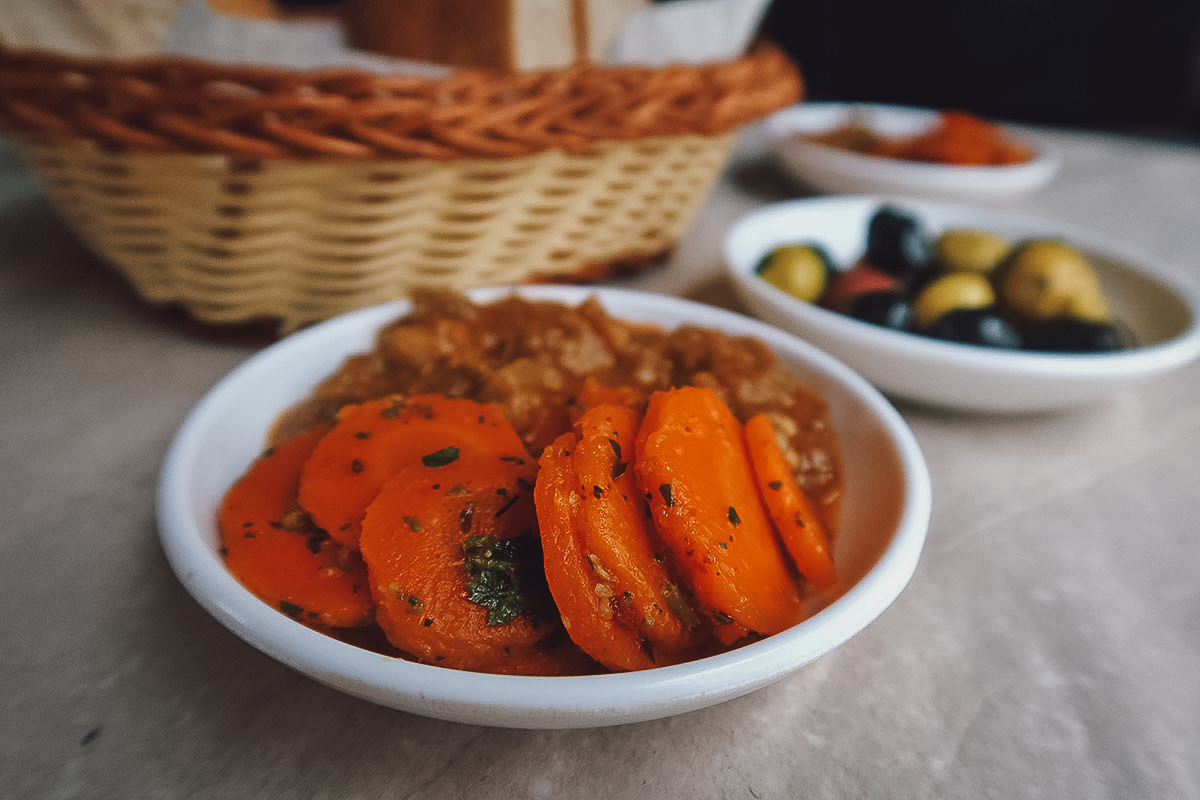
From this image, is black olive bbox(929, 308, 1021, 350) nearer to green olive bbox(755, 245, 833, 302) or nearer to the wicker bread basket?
green olive bbox(755, 245, 833, 302)

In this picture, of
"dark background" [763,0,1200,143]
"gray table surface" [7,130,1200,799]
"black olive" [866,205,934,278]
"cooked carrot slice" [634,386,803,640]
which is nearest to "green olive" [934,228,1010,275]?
"black olive" [866,205,934,278]

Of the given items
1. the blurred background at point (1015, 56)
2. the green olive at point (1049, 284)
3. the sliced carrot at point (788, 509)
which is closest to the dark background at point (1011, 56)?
the blurred background at point (1015, 56)

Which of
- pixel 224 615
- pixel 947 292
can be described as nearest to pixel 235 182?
pixel 224 615

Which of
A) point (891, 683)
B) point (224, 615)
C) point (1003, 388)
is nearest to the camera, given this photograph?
point (224, 615)

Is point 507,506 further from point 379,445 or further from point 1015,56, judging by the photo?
point 1015,56

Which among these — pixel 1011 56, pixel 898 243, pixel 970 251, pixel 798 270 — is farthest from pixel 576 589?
pixel 1011 56

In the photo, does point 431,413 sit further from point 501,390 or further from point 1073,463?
point 1073,463
